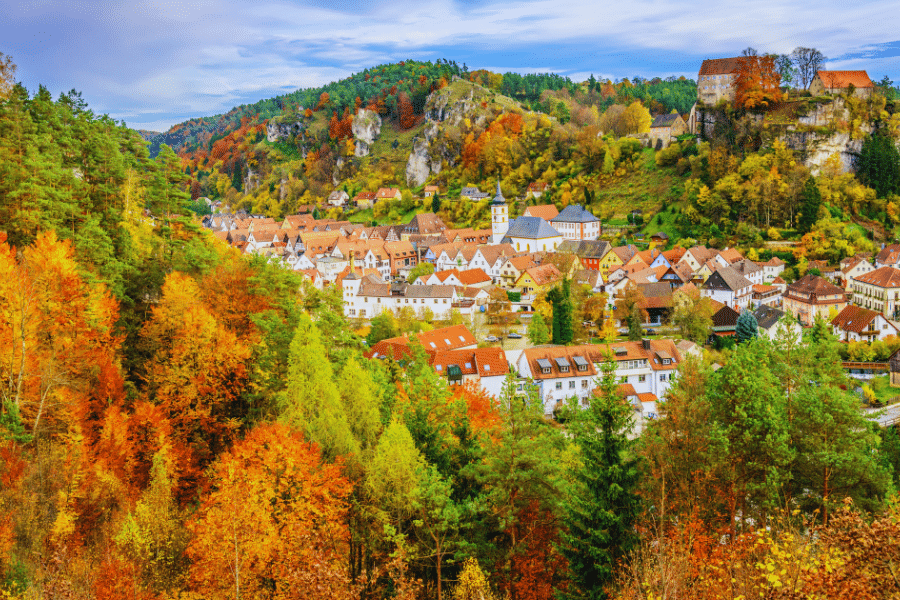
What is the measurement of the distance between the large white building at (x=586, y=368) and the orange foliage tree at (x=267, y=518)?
2112 cm

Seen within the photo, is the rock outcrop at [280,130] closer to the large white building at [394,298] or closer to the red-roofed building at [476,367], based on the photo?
the large white building at [394,298]

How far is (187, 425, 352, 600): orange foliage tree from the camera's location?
13.2 m

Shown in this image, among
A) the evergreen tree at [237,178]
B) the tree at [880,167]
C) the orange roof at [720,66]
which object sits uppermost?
the orange roof at [720,66]

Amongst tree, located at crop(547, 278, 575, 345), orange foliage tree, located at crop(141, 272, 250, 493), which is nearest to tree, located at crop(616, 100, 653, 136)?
tree, located at crop(547, 278, 575, 345)

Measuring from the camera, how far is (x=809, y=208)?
6028 cm

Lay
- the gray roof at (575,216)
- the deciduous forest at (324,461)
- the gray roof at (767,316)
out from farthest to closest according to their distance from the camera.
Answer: the gray roof at (575,216), the gray roof at (767,316), the deciduous forest at (324,461)

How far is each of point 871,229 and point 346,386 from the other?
5980cm

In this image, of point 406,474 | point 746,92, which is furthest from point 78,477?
point 746,92

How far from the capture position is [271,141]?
466 feet

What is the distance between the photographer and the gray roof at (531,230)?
2889 inches

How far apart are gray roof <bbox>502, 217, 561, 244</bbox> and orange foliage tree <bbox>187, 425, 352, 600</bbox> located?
197 ft

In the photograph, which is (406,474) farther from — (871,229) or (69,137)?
(871,229)

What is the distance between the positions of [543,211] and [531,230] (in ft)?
26.5

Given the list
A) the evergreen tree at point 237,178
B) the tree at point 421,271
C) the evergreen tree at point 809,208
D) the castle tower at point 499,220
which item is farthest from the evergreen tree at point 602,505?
the evergreen tree at point 237,178
